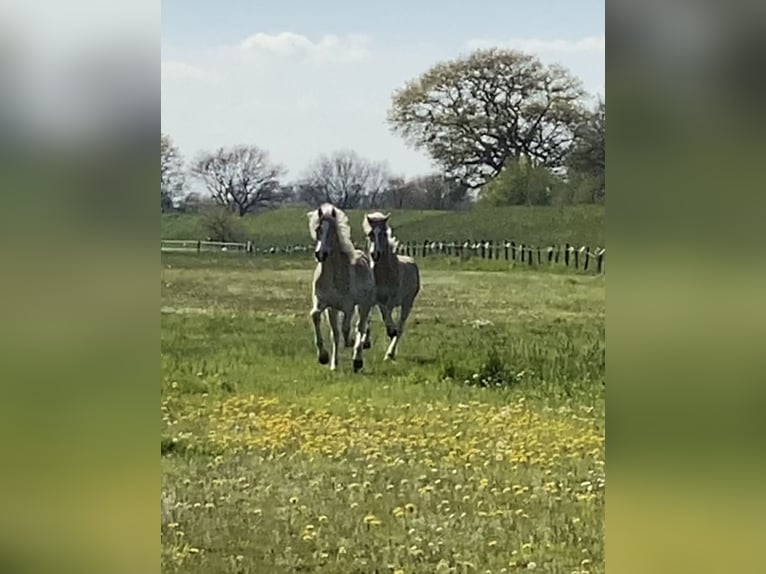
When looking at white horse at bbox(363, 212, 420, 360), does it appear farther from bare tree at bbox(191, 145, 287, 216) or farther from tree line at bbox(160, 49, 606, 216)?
bare tree at bbox(191, 145, 287, 216)

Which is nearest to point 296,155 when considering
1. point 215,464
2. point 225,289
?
point 225,289

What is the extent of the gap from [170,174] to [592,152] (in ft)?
3.44

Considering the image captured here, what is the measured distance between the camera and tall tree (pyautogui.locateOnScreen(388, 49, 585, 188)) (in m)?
2.51

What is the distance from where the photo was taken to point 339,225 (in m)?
2.70

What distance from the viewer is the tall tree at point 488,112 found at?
251 centimetres
